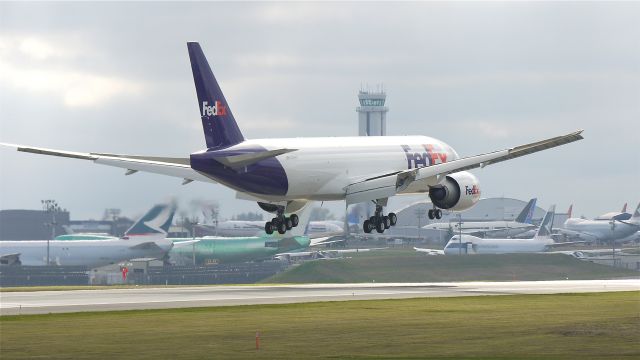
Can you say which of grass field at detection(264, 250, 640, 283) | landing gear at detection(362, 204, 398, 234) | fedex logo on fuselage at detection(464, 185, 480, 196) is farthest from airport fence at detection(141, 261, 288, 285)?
fedex logo on fuselage at detection(464, 185, 480, 196)

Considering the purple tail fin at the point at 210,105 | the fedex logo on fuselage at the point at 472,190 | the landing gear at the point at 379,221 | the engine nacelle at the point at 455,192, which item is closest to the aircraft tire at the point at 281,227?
the landing gear at the point at 379,221

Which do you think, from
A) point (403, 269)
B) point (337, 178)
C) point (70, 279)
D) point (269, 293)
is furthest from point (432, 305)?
point (70, 279)

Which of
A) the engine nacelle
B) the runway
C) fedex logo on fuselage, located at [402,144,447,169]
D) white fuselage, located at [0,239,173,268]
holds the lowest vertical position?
the runway

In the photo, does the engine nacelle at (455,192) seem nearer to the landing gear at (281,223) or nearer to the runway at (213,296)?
the runway at (213,296)

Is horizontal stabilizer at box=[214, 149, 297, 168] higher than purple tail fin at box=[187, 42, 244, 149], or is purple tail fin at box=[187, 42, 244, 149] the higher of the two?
purple tail fin at box=[187, 42, 244, 149]

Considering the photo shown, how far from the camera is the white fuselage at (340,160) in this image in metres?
80.0

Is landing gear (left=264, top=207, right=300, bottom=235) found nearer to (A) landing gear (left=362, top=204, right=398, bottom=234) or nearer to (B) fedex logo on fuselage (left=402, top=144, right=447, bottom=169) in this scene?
(A) landing gear (left=362, top=204, right=398, bottom=234)

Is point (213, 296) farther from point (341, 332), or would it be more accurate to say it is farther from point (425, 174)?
point (341, 332)

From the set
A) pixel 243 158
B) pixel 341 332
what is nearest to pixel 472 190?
pixel 243 158

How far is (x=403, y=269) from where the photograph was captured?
183 m

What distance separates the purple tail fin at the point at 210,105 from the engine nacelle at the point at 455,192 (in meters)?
17.6

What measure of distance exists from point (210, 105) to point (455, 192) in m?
20.1

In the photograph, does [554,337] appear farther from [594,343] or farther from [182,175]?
[182,175]

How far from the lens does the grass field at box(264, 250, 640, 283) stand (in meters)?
177
